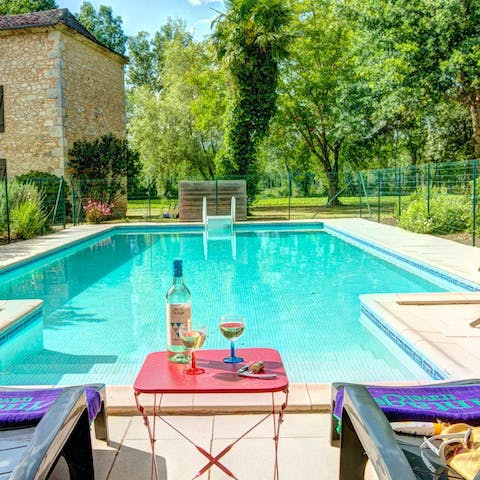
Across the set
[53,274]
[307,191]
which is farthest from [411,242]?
[307,191]

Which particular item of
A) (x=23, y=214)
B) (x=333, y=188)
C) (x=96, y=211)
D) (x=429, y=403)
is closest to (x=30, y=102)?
(x=96, y=211)

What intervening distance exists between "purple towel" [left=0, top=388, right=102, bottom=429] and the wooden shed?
14651 mm

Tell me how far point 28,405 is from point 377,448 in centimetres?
140

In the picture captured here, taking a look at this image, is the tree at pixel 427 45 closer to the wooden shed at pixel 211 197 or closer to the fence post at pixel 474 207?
the fence post at pixel 474 207

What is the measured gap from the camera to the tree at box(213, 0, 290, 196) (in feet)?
55.2

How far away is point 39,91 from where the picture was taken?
16.6 m

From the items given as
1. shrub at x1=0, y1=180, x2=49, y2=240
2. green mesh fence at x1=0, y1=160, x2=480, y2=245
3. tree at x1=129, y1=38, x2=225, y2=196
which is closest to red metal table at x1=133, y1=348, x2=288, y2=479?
green mesh fence at x1=0, y1=160, x2=480, y2=245

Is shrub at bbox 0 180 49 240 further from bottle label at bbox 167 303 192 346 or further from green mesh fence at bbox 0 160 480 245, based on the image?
bottle label at bbox 167 303 192 346

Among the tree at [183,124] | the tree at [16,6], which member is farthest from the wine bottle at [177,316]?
the tree at [16,6]

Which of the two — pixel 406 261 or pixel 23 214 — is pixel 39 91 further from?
pixel 406 261

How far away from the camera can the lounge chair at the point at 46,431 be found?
164cm

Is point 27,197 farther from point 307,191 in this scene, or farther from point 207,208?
point 307,191

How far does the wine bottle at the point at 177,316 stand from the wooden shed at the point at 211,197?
14786 millimetres

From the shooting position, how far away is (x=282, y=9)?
16984 mm
